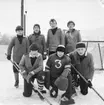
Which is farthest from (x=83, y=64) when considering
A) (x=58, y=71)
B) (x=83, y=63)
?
(x=58, y=71)

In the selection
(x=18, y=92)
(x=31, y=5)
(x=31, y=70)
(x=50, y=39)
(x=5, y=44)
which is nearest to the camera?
(x=31, y=70)

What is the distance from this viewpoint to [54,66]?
2719mm

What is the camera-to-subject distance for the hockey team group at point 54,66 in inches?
103

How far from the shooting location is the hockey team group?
8.60ft

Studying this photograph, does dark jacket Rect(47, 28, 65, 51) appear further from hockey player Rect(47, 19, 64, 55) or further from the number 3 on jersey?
the number 3 on jersey

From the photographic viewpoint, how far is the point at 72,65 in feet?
9.56

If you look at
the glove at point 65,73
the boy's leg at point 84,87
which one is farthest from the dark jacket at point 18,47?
the boy's leg at point 84,87

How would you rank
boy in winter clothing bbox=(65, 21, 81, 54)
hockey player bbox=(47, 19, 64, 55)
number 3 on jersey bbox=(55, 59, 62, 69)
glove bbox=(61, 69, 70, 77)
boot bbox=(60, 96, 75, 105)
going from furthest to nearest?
boy in winter clothing bbox=(65, 21, 81, 54)
hockey player bbox=(47, 19, 64, 55)
number 3 on jersey bbox=(55, 59, 62, 69)
glove bbox=(61, 69, 70, 77)
boot bbox=(60, 96, 75, 105)

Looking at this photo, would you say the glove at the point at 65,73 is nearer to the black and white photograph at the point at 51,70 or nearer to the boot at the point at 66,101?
the black and white photograph at the point at 51,70

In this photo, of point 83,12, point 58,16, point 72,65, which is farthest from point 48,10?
point 72,65

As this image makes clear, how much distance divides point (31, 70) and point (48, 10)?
423 cm

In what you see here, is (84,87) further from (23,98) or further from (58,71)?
(23,98)

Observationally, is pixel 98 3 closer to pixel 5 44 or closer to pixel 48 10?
pixel 48 10

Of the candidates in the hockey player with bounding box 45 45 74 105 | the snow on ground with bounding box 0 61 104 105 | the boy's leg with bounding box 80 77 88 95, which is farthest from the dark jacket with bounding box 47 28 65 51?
the snow on ground with bounding box 0 61 104 105
